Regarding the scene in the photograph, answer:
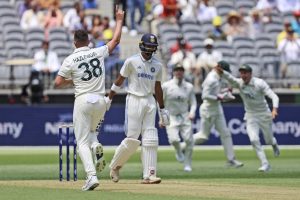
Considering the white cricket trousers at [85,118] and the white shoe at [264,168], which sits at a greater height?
the white cricket trousers at [85,118]

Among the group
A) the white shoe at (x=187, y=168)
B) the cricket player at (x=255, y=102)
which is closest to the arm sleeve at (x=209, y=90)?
the cricket player at (x=255, y=102)

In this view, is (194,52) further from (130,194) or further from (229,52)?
(130,194)

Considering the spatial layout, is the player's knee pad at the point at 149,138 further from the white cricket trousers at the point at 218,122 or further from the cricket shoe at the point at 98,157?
the white cricket trousers at the point at 218,122

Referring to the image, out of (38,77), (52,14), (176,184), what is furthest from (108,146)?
(176,184)

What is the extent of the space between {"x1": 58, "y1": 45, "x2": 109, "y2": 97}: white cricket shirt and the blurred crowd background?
14.2 m

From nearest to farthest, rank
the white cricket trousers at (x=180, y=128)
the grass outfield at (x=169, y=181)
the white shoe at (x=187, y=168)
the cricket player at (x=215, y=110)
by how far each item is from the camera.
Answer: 1. the grass outfield at (x=169, y=181)
2. the white shoe at (x=187, y=168)
3. the white cricket trousers at (x=180, y=128)
4. the cricket player at (x=215, y=110)

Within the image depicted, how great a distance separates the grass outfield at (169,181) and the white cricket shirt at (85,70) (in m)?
1.46

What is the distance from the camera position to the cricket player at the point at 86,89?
15.7 metres

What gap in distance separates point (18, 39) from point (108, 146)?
14.6 feet

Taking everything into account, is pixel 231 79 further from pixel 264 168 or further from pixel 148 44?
pixel 148 44

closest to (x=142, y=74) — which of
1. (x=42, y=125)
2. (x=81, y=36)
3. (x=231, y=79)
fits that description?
(x=81, y=36)

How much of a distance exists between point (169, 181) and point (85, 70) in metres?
3.04

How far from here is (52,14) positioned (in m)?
33.5

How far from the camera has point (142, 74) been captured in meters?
17.3
